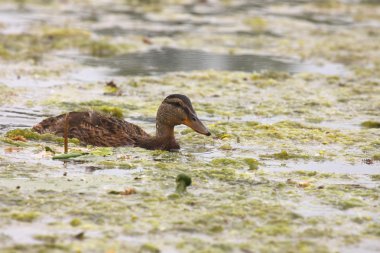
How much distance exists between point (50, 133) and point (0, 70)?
4593mm

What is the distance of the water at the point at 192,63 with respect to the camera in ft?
48.9

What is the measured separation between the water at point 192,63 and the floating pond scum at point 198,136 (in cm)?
5

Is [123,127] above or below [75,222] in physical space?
above

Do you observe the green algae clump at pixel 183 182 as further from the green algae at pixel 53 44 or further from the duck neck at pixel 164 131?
the green algae at pixel 53 44

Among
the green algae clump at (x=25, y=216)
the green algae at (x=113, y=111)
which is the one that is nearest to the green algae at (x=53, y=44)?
the green algae at (x=113, y=111)

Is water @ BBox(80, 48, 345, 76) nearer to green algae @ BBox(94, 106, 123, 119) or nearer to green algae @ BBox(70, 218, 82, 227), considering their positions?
green algae @ BBox(94, 106, 123, 119)

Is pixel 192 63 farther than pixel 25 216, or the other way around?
pixel 192 63

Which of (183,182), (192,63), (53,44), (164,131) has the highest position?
(53,44)

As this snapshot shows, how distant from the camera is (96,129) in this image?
9734 mm

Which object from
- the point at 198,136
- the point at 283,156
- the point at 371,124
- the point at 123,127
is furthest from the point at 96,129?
the point at 371,124

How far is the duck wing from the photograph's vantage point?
9.69 meters

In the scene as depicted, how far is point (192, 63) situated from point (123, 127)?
5.70 meters

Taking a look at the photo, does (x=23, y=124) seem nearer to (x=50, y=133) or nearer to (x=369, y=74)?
(x=50, y=133)

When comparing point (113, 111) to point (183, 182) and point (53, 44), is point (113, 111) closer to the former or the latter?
point (183, 182)
